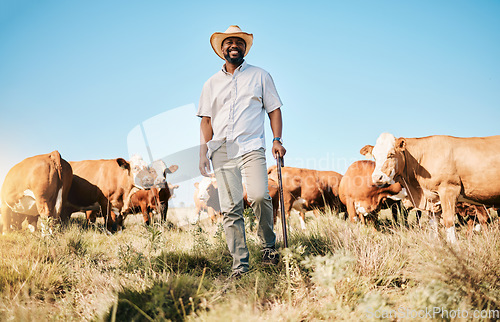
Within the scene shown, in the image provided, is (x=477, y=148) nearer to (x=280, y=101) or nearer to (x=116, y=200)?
(x=280, y=101)

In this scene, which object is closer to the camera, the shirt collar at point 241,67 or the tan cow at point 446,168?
the shirt collar at point 241,67

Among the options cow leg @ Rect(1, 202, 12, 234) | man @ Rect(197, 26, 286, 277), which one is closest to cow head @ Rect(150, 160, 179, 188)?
cow leg @ Rect(1, 202, 12, 234)

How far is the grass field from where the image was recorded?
2420 millimetres

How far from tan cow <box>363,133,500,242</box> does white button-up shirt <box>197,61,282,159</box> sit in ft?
11.2

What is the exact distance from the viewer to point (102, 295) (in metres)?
2.98

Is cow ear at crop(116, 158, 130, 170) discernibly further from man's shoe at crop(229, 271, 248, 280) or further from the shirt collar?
man's shoe at crop(229, 271, 248, 280)

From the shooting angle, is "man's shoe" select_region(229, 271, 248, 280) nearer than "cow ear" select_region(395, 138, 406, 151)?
Yes

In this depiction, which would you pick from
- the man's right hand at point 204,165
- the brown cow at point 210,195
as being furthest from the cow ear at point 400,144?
the brown cow at point 210,195

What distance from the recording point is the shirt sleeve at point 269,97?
3.69 meters

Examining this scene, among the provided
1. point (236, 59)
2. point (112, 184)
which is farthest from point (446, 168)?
point (112, 184)

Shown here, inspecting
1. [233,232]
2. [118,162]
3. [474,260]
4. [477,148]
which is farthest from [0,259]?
[477,148]

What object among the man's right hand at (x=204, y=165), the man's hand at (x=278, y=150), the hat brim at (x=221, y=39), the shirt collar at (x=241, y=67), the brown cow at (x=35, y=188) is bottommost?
the brown cow at (x=35, y=188)

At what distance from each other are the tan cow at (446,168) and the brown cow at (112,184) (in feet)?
21.7

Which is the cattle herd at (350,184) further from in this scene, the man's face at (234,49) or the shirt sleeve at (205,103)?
the man's face at (234,49)
